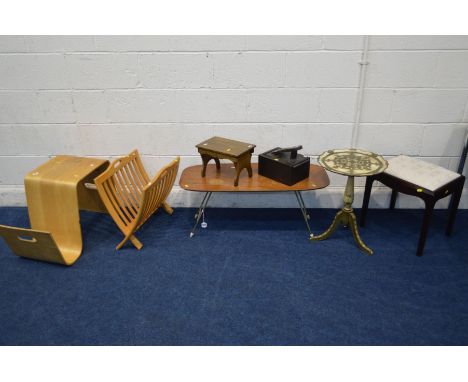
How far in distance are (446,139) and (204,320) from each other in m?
2.15

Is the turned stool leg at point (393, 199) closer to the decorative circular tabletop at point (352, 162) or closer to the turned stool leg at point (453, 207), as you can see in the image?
the turned stool leg at point (453, 207)

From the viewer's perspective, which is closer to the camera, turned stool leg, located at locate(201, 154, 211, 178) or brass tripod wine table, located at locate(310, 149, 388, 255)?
brass tripod wine table, located at locate(310, 149, 388, 255)

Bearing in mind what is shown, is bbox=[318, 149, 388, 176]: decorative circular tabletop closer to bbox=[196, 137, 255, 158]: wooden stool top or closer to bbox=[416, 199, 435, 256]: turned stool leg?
bbox=[416, 199, 435, 256]: turned stool leg

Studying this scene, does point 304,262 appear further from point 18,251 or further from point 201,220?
point 18,251

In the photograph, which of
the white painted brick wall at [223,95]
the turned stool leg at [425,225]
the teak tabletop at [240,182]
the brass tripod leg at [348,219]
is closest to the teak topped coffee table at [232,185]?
the teak tabletop at [240,182]

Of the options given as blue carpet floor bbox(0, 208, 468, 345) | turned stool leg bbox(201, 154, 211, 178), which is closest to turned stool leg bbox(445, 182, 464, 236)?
blue carpet floor bbox(0, 208, 468, 345)

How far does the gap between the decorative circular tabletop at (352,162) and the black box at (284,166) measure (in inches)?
5.0

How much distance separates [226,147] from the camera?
2971 millimetres

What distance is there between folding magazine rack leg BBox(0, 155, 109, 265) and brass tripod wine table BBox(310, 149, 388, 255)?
61.8 inches

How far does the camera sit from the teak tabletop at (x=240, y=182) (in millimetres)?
2930

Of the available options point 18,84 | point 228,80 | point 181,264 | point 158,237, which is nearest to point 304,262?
point 181,264

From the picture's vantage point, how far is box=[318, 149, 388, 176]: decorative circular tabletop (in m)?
2.78

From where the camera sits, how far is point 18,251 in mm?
2918

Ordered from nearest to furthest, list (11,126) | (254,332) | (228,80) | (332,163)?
(254,332) < (332,163) < (228,80) < (11,126)
